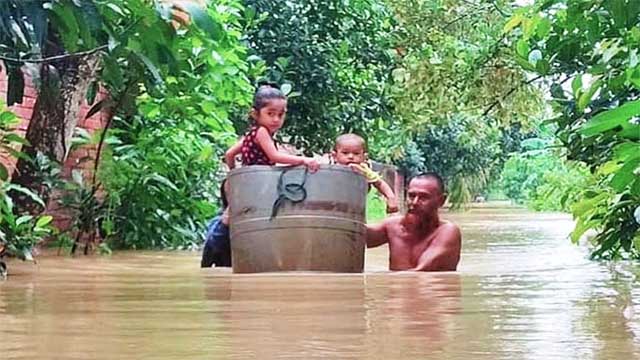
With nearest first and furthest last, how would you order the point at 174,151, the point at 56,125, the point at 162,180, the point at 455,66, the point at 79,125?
the point at 56,125, the point at 162,180, the point at 174,151, the point at 79,125, the point at 455,66

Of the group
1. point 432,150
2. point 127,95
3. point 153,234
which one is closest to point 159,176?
point 153,234

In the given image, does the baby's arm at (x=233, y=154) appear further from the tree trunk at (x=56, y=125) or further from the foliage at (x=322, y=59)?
the foliage at (x=322, y=59)

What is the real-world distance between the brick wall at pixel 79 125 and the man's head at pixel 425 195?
2995 millimetres

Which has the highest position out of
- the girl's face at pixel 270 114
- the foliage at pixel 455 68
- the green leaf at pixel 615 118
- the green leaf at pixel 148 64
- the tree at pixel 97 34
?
the foliage at pixel 455 68

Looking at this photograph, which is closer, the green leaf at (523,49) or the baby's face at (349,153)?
the green leaf at (523,49)

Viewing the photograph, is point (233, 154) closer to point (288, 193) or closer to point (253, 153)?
point (253, 153)

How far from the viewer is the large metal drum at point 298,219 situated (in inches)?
210

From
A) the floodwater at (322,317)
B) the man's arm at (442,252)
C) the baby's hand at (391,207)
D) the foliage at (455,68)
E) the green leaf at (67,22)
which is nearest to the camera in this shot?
the floodwater at (322,317)

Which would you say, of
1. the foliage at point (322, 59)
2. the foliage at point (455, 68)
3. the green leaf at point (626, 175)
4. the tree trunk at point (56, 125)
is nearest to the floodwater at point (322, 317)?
the green leaf at point (626, 175)

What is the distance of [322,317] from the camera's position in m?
2.56

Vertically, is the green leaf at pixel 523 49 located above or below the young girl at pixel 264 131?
above

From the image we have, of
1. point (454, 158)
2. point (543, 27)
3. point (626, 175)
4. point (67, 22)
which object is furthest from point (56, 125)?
point (454, 158)

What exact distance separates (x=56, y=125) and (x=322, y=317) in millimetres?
5659

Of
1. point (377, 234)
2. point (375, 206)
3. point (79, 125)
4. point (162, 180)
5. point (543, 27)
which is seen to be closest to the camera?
point (543, 27)
